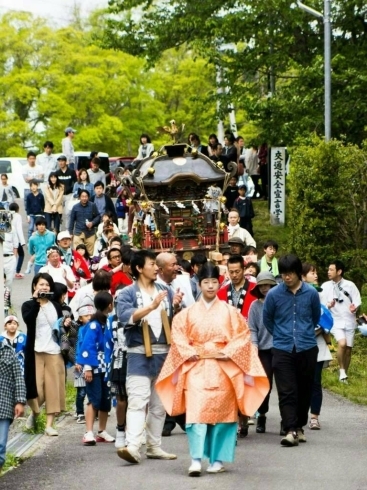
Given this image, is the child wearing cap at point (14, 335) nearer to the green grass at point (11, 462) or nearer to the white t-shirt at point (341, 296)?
the green grass at point (11, 462)

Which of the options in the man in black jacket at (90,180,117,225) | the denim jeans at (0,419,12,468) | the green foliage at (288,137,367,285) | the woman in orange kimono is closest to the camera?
the denim jeans at (0,419,12,468)

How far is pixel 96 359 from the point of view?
1255 centimetres

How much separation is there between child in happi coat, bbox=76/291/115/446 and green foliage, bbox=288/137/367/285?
10028 millimetres

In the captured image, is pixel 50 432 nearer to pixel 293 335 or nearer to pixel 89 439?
pixel 89 439

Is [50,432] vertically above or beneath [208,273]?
beneath

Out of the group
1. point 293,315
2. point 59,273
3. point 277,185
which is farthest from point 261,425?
point 277,185

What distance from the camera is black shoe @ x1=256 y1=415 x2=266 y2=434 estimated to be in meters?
13.3

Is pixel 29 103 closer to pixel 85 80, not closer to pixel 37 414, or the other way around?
pixel 85 80

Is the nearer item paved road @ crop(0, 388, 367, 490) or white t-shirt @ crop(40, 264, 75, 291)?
paved road @ crop(0, 388, 367, 490)

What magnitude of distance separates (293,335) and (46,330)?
2754 mm

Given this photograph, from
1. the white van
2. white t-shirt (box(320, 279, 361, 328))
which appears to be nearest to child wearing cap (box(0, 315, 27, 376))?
white t-shirt (box(320, 279, 361, 328))

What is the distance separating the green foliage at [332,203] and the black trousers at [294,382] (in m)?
9.82

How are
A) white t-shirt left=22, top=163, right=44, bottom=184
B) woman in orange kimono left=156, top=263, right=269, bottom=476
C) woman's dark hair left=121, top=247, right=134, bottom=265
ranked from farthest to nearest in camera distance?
white t-shirt left=22, top=163, right=44, bottom=184, woman's dark hair left=121, top=247, right=134, bottom=265, woman in orange kimono left=156, top=263, right=269, bottom=476

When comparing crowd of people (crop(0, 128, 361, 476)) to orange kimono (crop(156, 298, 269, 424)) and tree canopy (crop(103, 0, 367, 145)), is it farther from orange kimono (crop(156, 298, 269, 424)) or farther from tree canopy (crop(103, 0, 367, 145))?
tree canopy (crop(103, 0, 367, 145))
